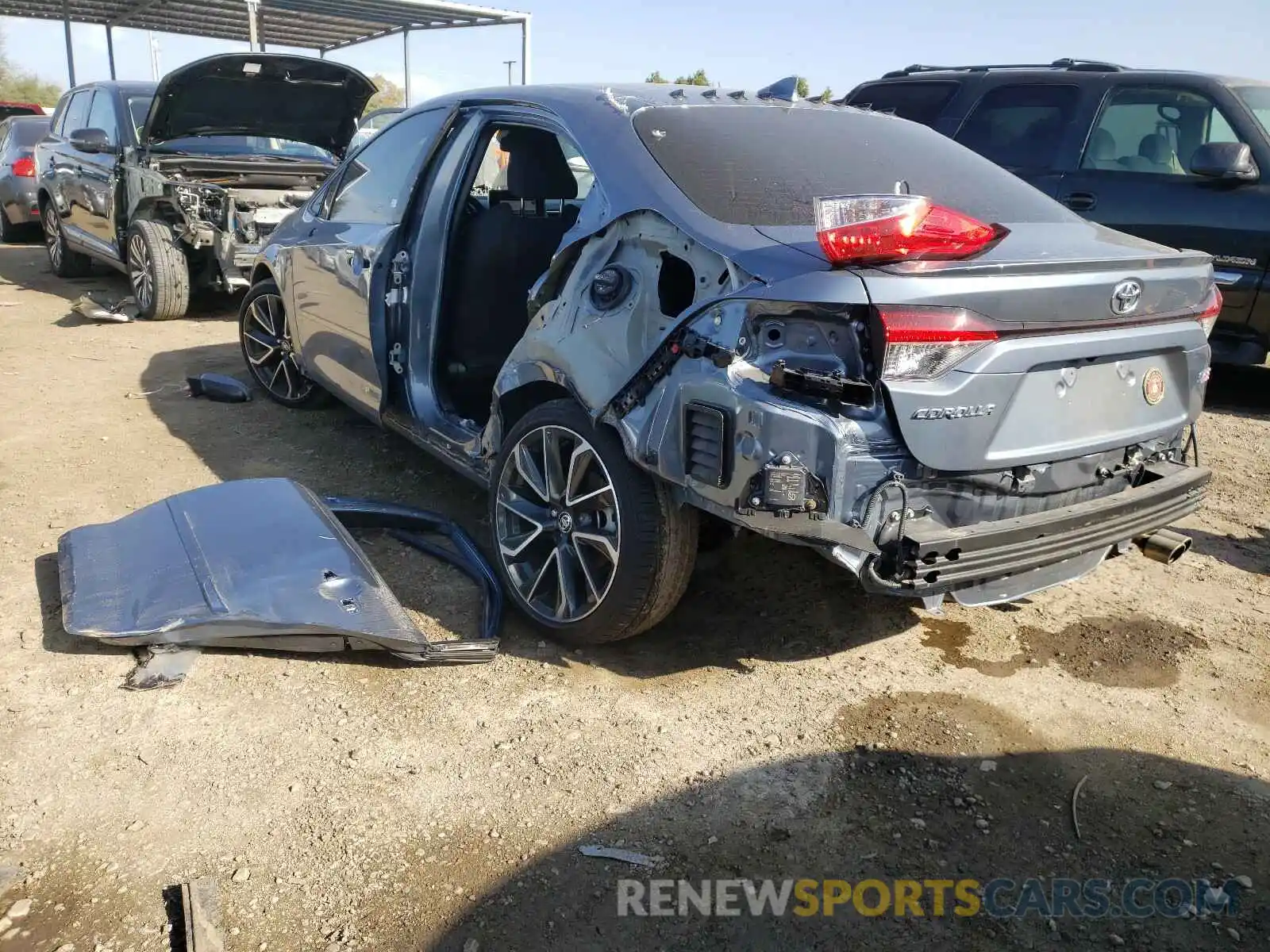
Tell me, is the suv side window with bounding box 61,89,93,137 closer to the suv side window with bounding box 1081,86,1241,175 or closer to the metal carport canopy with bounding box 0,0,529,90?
the metal carport canopy with bounding box 0,0,529,90

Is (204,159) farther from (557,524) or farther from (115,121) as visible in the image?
(557,524)

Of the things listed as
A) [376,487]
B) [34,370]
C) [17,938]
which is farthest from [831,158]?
[34,370]

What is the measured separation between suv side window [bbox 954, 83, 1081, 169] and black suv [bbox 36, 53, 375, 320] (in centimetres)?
494

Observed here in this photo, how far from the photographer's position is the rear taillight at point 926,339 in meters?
2.38

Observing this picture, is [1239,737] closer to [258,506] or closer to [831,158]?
[831,158]

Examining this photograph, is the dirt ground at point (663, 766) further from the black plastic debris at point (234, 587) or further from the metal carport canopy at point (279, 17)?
the metal carport canopy at point (279, 17)

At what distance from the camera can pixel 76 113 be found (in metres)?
9.25

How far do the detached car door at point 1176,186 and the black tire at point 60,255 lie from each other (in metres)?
9.09

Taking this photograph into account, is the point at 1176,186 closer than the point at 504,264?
No

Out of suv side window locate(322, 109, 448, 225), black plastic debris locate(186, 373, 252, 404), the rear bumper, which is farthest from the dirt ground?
black plastic debris locate(186, 373, 252, 404)

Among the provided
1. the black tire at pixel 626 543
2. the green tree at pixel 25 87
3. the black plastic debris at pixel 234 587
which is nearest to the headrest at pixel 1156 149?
the black tire at pixel 626 543

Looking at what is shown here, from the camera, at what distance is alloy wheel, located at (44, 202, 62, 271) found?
32.7 ft

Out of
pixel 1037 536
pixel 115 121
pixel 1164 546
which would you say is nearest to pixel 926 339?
pixel 1037 536

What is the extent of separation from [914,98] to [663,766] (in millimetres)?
5936
